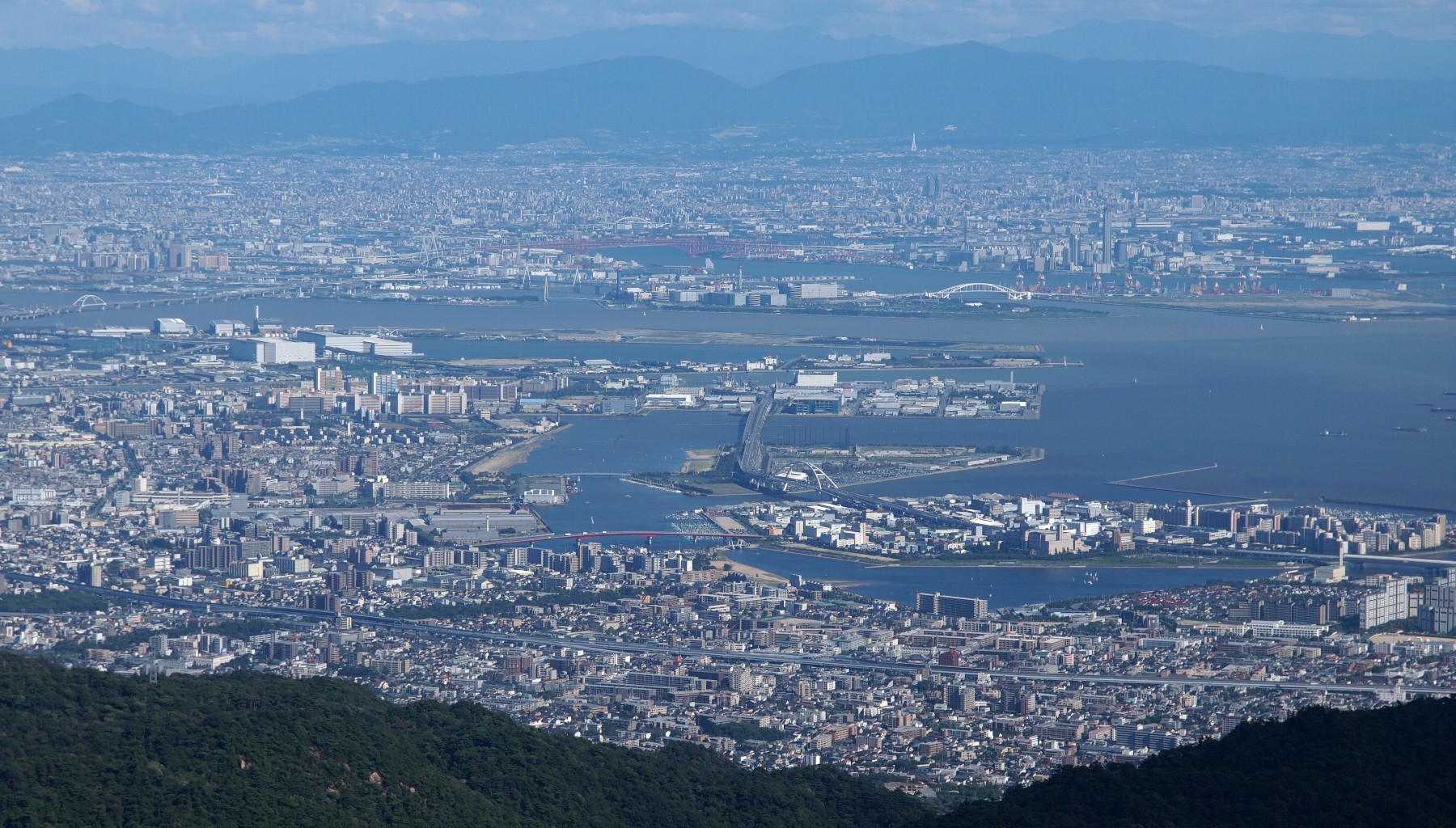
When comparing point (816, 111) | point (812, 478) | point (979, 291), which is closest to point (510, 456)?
point (812, 478)

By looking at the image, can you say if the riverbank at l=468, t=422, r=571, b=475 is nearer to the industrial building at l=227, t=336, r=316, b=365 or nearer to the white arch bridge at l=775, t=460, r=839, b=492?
the white arch bridge at l=775, t=460, r=839, b=492

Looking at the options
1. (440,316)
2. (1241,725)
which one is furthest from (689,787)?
(440,316)

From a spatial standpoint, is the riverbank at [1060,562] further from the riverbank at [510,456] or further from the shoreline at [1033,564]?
the riverbank at [510,456]

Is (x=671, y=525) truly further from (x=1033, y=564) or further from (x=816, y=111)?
(x=816, y=111)

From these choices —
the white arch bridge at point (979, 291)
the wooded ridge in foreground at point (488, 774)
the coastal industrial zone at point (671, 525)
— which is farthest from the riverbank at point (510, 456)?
the white arch bridge at point (979, 291)

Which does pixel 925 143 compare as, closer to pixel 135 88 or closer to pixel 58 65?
pixel 135 88

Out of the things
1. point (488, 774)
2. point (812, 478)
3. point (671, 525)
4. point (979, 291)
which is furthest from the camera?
point (979, 291)
